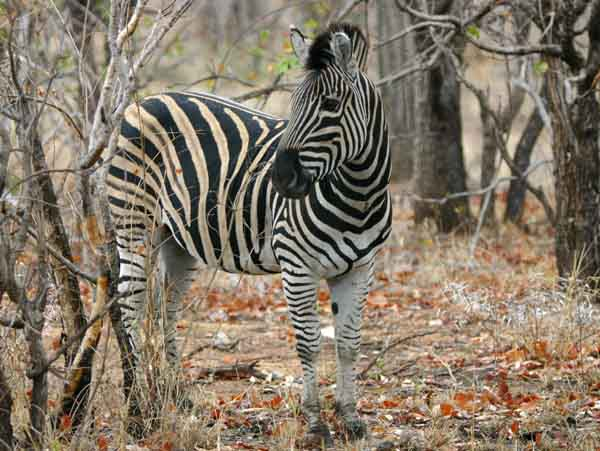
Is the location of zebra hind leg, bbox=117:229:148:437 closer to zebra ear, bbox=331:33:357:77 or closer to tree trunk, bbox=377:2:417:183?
zebra ear, bbox=331:33:357:77

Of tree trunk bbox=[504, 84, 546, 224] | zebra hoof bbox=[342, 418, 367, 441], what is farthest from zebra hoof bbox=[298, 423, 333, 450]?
tree trunk bbox=[504, 84, 546, 224]

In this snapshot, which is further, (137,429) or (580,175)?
(580,175)

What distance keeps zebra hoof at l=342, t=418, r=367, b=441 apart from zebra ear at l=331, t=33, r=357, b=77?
6.70 feet

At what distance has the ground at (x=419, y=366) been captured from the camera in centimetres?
477

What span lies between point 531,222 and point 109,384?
7800mm

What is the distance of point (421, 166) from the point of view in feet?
35.9

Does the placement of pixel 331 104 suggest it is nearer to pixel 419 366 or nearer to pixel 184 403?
pixel 184 403

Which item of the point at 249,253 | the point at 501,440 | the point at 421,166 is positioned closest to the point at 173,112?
the point at 249,253

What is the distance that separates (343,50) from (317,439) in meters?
2.19

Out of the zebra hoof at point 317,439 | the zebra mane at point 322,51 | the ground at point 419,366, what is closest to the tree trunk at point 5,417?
the ground at point 419,366

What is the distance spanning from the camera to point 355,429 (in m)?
A: 5.07

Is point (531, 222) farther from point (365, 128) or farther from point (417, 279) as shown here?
point (365, 128)

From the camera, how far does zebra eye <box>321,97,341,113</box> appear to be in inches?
179

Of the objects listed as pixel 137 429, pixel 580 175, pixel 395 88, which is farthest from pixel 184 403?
pixel 395 88
